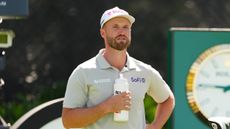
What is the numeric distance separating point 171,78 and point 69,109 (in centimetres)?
348

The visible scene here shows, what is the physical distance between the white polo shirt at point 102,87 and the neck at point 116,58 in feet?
0.11

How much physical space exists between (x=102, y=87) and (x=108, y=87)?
0.04m

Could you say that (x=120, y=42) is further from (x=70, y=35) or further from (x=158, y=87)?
(x=70, y=35)

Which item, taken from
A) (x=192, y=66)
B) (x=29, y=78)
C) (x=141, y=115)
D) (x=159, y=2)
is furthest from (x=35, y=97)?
(x=141, y=115)

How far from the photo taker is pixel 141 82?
7.46 metres

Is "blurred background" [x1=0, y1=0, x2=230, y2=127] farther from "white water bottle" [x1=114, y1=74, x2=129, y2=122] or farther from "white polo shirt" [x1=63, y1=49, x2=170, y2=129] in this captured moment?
"white water bottle" [x1=114, y1=74, x2=129, y2=122]

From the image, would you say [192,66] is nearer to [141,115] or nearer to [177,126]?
[177,126]

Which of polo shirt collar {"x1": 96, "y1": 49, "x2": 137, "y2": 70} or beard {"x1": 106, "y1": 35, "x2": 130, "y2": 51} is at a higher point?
beard {"x1": 106, "y1": 35, "x2": 130, "y2": 51}

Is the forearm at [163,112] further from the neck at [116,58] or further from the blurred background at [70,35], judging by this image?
the blurred background at [70,35]

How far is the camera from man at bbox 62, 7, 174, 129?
23.9ft

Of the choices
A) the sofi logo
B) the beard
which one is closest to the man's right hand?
the sofi logo

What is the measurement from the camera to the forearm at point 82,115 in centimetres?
724

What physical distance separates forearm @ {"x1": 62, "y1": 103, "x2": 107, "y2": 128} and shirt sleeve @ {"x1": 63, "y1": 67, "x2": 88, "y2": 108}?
5 centimetres

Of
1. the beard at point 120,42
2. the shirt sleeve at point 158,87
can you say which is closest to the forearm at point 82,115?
the beard at point 120,42
